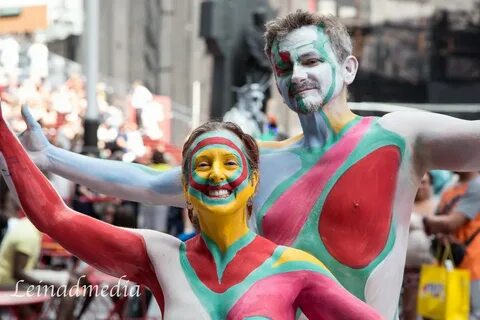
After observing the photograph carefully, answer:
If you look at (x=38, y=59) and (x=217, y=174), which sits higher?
(x=217, y=174)

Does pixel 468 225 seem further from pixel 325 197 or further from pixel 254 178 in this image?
pixel 254 178

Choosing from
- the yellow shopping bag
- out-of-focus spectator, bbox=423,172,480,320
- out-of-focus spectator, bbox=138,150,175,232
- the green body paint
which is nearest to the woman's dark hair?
the green body paint

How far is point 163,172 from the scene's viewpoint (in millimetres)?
4180

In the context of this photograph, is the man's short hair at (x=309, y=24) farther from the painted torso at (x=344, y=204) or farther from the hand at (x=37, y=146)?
the hand at (x=37, y=146)

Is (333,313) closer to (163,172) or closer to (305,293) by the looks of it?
(305,293)

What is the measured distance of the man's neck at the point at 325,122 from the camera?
4.11 meters

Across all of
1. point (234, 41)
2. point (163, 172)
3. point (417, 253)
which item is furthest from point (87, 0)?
point (163, 172)

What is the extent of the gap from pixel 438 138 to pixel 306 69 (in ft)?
1.48

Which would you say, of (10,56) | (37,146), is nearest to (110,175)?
(37,146)

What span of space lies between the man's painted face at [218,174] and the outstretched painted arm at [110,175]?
0.64m

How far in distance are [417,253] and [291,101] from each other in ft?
14.1

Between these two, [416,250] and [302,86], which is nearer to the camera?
[302,86]

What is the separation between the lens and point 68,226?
11.3 ft

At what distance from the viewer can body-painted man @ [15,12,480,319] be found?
13.1 ft
